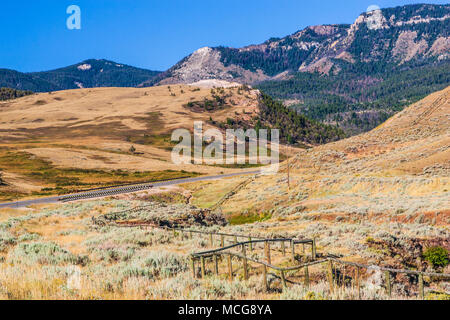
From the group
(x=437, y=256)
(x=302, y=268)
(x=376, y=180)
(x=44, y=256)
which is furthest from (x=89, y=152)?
(x=437, y=256)

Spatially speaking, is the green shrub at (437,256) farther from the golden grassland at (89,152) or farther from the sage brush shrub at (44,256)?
the golden grassland at (89,152)

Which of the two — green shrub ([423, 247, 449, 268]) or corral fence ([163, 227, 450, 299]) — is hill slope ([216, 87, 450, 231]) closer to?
green shrub ([423, 247, 449, 268])

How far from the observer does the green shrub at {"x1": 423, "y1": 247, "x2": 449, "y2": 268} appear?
60.4 ft

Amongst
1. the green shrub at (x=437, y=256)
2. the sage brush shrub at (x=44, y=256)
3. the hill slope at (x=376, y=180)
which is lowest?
the green shrub at (x=437, y=256)

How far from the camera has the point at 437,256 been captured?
1870cm

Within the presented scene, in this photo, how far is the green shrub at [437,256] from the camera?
60.4 ft

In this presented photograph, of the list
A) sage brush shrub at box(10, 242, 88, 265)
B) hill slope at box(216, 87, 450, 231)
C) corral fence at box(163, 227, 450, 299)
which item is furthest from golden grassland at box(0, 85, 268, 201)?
corral fence at box(163, 227, 450, 299)

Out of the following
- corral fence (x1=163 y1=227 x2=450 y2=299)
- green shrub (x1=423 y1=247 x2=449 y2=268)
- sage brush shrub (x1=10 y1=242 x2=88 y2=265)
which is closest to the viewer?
corral fence (x1=163 y1=227 x2=450 y2=299)

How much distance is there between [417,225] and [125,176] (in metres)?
78.0

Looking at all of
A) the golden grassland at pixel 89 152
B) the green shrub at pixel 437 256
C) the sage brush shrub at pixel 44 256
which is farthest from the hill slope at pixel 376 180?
the golden grassland at pixel 89 152

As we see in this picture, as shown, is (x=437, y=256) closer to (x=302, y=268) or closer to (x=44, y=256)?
(x=302, y=268)

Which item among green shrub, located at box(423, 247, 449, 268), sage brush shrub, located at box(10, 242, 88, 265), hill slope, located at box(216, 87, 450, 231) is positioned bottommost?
green shrub, located at box(423, 247, 449, 268)
